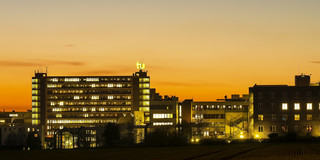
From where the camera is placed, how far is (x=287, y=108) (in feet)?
626

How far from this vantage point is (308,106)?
191m

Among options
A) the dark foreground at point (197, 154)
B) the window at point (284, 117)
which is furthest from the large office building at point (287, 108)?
the dark foreground at point (197, 154)

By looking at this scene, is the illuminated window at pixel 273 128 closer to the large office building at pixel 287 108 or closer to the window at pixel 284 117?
the large office building at pixel 287 108

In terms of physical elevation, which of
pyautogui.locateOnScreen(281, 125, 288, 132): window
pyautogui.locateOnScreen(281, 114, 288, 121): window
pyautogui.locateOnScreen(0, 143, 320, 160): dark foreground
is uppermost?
pyautogui.locateOnScreen(281, 114, 288, 121): window

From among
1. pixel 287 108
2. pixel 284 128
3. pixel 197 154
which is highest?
pixel 287 108

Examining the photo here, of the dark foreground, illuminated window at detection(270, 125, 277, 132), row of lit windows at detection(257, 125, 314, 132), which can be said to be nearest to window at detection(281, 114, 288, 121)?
row of lit windows at detection(257, 125, 314, 132)

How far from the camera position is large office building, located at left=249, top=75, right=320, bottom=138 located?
189625 millimetres

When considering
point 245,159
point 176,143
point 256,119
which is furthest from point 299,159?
point 256,119

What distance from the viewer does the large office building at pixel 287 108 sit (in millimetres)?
189625

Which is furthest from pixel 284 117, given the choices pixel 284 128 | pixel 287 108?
pixel 284 128

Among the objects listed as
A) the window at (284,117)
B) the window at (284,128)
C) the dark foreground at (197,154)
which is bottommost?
the dark foreground at (197,154)

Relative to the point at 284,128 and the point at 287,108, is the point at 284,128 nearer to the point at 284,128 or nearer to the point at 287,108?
the point at 284,128

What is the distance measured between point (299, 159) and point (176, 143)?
2724 inches

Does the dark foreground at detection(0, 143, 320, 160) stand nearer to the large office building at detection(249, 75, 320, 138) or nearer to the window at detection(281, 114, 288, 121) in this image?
the large office building at detection(249, 75, 320, 138)
